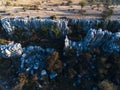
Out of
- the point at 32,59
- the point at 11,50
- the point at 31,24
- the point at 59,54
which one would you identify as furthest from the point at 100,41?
the point at 11,50

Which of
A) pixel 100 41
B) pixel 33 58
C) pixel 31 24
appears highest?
pixel 31 24

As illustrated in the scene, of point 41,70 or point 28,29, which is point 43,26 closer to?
point 28,29

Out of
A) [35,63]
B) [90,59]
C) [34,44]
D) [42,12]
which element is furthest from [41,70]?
[42,12]

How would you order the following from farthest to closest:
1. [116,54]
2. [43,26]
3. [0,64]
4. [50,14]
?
[50,14] → [43,26] → [0,64] → [116,54]

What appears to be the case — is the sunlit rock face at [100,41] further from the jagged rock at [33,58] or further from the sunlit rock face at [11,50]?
the sunlit rock face at [11,50]

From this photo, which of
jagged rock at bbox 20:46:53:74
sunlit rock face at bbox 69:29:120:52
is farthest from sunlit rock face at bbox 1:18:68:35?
jagged rock at bbox 20:46:53:74

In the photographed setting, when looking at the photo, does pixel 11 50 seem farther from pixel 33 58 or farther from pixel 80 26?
pixel 80 26
